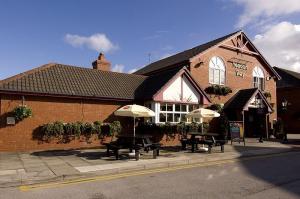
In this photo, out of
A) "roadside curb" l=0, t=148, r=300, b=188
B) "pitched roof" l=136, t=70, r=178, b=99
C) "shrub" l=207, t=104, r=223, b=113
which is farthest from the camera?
"shrub" l=207, t=104, r=223, b=113

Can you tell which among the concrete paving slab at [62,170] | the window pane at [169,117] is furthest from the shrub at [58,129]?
the window pane at [169,117]

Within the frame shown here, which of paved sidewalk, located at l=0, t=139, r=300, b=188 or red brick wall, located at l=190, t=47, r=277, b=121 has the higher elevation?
red brick wall, located at l=190, t=47, r=277, b=121

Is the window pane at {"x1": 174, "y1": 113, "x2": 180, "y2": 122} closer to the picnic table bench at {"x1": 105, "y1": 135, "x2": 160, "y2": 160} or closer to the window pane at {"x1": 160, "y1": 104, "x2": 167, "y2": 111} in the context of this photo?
the window pane at {"x1": 160, "y1": 104, "x2": 167, "y2": 111}

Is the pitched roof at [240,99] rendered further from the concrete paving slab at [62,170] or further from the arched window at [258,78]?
the concrete paving slab at [62,170]

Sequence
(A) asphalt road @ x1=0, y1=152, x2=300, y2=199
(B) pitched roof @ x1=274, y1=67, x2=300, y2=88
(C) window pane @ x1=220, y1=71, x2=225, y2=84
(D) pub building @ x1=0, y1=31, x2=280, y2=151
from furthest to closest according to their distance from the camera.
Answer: (B) pitched roof @ x1=274, y1=67, x2=300, y2=88
(C) window pane @ x1=220, y1=71, x2=225, y2=84
(D) pub building @ x1=0, y1=31, x2=280, y2=151
(A) asphalt road @ x1=0, y1=152, x2=300, y2=199

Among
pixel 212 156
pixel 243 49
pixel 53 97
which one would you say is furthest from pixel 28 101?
pixel 243 49

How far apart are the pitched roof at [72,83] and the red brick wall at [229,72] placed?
15.8 ft

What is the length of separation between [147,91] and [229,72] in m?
9.41

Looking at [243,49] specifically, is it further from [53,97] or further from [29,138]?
[29,138]

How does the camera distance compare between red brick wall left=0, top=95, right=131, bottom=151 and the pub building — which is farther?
the pub building

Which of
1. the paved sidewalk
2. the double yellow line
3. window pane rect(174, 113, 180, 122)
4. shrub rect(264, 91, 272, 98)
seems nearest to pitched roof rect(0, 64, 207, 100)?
window pane rect(174, 113, 180, 122)

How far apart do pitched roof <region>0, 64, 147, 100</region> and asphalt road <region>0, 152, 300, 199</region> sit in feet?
29.0

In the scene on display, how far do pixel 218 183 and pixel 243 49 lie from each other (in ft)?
69.9

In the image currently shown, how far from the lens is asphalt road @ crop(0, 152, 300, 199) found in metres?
8.05
